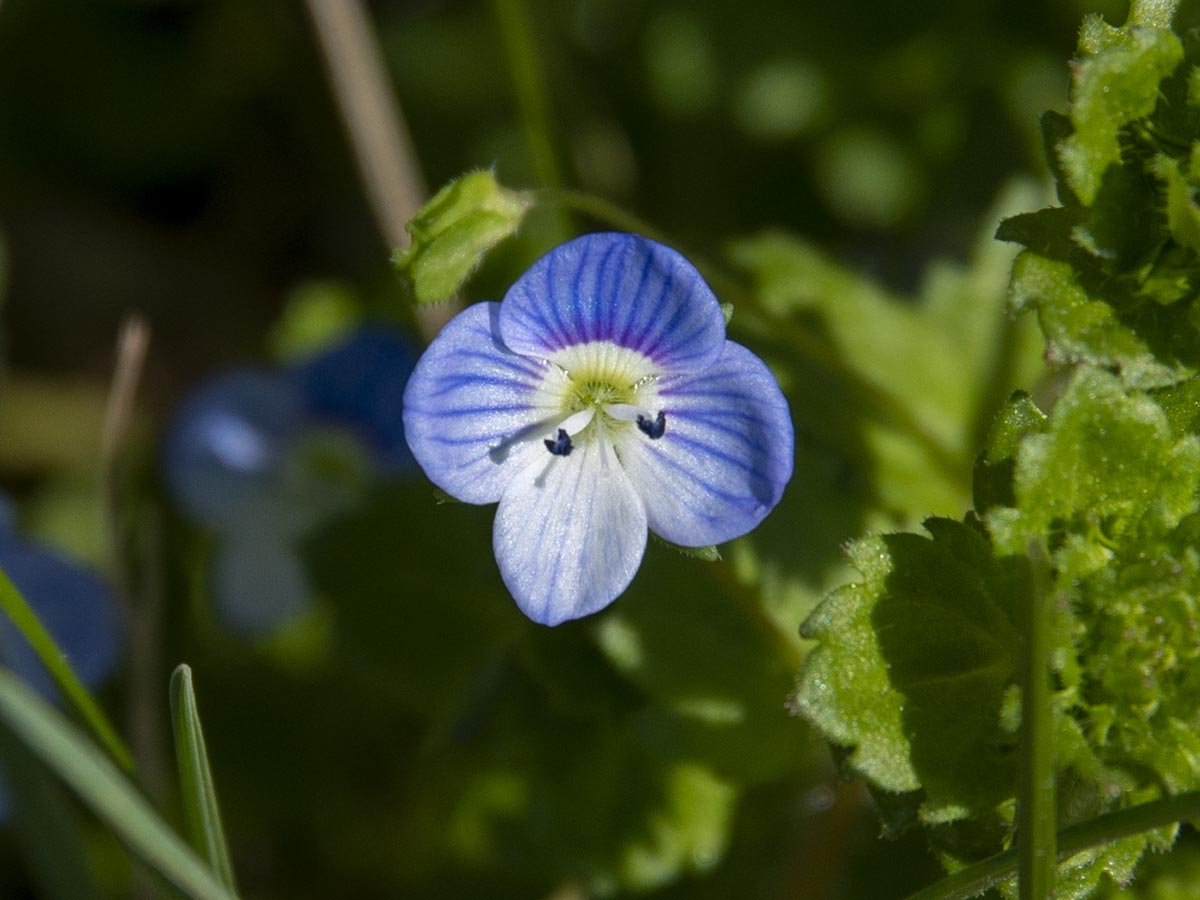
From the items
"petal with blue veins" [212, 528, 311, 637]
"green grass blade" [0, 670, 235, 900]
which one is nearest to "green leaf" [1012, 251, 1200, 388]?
"green grass blade" [0, 670, 235, 900]

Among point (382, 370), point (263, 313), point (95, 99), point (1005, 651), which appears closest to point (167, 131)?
point (95, 99)

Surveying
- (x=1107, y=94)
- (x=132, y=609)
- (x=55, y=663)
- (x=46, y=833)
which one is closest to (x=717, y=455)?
(x=1107, y=94)

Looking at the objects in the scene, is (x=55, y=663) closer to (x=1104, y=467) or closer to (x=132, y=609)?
(x=132, y=609)

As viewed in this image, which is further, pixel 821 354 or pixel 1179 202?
pixel 821 354

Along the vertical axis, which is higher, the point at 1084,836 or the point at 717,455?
the point at 717,455

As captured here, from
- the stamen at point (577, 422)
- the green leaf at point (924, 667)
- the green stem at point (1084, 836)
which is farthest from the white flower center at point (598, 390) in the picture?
the green stem at point (1084, 836)

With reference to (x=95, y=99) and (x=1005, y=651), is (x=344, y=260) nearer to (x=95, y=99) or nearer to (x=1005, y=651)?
(x=95, y=99)

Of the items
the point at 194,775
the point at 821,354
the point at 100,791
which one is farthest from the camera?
the point at 821,354
